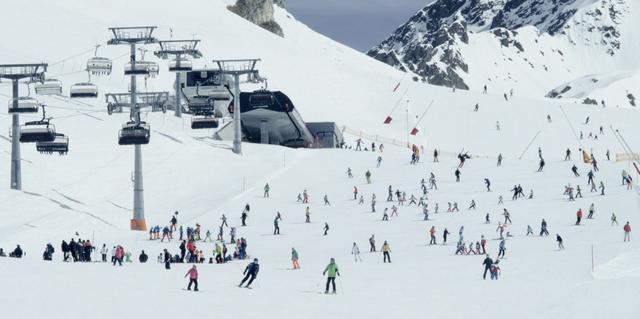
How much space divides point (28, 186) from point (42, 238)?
42.6 ft

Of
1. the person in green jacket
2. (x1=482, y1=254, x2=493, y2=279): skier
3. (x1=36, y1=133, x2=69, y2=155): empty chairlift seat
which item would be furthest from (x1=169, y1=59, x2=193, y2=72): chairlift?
the person in green jacket

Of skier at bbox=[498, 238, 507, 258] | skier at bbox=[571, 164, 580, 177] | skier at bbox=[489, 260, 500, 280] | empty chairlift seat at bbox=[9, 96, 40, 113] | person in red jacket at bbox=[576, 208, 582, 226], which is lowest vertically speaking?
skier at bbox=[489, 260, 500, 280]

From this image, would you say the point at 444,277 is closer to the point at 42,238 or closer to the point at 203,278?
the point at 203,278

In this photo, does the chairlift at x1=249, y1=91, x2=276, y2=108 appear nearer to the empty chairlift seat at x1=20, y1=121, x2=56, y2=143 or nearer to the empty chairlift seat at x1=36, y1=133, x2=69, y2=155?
the empty chairlift seat at x1=36, y1=133, x2=69, y2=155

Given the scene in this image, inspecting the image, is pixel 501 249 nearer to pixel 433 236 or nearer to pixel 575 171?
pixel 433 236

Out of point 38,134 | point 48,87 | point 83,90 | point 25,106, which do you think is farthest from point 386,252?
point 83,90

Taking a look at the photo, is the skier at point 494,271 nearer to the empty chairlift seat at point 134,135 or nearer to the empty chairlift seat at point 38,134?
the empty chairlift seat at point 134,135

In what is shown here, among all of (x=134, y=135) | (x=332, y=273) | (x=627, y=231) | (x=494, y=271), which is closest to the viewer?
(x=332, y=273)

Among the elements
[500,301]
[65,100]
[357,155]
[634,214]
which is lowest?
[500,301]

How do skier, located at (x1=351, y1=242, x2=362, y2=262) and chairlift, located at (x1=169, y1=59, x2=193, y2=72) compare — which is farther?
chairlift, located at (x1=169, y1=59, x2=193, y2=72)

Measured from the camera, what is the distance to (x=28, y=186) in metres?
56.3

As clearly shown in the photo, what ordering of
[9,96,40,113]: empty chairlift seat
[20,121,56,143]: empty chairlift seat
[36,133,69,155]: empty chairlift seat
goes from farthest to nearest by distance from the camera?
[36,133,69,155]: empty chairlift seat → [9,96,40,113]: empty chairlift seat → [20,121,56,143]: empty chairlift seat

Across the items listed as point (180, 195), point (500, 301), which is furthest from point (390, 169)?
point (500, 301)

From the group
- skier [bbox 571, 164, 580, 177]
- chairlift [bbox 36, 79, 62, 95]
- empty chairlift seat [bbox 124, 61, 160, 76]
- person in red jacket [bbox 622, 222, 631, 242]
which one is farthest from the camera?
empty chairlift seat [bbox 124, 61, 160, 76]
